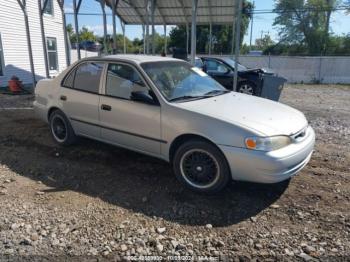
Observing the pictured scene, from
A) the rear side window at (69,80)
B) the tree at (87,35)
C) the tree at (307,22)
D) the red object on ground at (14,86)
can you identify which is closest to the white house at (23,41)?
the red object on ground at (14,86)

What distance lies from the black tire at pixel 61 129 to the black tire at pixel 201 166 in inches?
92.1

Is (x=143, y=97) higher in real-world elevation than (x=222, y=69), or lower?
higher

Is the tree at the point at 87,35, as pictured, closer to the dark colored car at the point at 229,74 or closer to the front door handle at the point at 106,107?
the dark colored car at the point at 229,74

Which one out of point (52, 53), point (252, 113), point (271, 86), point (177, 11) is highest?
point (177, 11)

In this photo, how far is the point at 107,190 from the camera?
3877 mm

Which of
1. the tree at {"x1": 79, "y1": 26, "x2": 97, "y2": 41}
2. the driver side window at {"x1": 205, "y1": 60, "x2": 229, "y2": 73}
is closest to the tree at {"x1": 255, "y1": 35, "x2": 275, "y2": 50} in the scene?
the tree at {"x1": 79, "y1": 26, "x2": 97, "y2": 41}

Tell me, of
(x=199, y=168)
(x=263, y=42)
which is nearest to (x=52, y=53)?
(x=199, y=168)

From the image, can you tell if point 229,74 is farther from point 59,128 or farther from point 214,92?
point 59,128

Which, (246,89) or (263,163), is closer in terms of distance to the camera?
(263,163)

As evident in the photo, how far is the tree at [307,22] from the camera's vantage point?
30844 mm

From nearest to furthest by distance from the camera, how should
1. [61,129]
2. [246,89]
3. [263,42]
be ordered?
[61,129] < [246,89] < [263,42]

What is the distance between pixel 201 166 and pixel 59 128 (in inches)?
119

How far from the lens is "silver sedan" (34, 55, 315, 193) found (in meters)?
3.34

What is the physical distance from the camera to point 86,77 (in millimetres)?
4898
